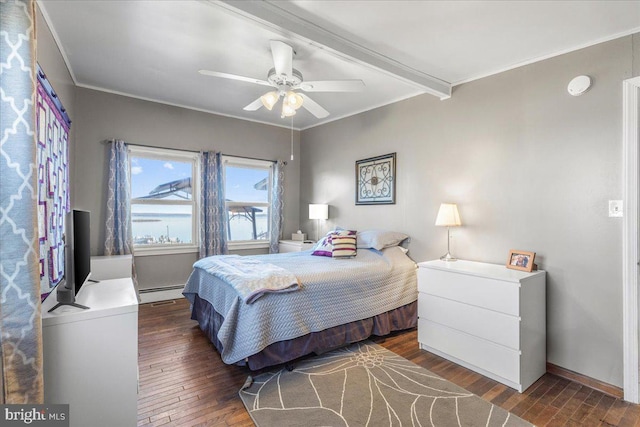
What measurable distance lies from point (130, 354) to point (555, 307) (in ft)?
10.1

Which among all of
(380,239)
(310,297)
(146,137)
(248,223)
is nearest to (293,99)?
(310,297)

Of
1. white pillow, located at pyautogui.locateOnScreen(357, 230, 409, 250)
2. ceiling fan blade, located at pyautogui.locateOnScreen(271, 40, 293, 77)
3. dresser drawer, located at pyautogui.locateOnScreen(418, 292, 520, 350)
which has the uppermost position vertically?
ceiling fan blade, located at pyautogui.locateOnScreen(271, 40, 293, 77)

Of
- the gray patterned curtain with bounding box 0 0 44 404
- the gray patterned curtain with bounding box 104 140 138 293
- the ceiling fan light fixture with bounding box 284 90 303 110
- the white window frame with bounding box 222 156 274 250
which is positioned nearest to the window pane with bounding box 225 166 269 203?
the white window frame with bounding box 222 156 274 250

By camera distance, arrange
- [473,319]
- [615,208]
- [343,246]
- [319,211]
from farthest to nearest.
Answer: [319,211] → [343,246] → [473,319] → [615,208]

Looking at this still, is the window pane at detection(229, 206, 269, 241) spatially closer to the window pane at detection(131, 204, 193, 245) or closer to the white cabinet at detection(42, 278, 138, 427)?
the window pane at detection(131, 204, 193, 245)

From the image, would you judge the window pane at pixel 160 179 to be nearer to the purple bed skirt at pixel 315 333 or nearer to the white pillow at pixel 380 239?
the purple bed skirt at pixel 315 333

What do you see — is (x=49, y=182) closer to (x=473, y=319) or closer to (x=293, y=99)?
(x=293, y=99)

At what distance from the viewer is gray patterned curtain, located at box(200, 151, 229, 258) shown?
4.34 metres

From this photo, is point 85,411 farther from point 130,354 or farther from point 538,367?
point 538,367

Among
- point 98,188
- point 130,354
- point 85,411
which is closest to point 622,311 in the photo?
point 130,354

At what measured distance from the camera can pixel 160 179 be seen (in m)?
4.23

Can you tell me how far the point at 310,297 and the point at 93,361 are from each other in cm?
146

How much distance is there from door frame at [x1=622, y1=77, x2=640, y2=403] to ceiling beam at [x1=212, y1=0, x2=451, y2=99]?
4.90 ft

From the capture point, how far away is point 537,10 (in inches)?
79.7
